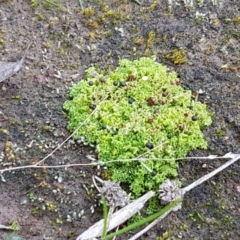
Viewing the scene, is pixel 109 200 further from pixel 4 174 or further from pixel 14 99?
pixel 14 99

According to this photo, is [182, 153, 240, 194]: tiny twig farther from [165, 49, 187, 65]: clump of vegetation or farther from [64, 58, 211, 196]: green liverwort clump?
[165, 49, 187, 65]: clump of vegetation

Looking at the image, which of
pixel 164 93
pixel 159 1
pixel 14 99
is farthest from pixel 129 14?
pixel 14 99

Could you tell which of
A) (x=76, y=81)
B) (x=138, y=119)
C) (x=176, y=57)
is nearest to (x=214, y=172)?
(x=138, y=119)

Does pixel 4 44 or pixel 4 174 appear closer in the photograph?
pixel 4 174

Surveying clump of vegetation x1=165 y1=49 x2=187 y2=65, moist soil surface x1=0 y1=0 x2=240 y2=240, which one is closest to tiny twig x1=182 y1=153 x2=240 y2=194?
moist soil surface x1=0 y1=0 x2=240 y2=240

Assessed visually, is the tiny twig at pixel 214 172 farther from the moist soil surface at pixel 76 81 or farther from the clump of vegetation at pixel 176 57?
the clump of vegetation at pixel 176 57

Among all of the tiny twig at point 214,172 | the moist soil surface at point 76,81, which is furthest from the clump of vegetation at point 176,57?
the tiny twig at point 214,172
